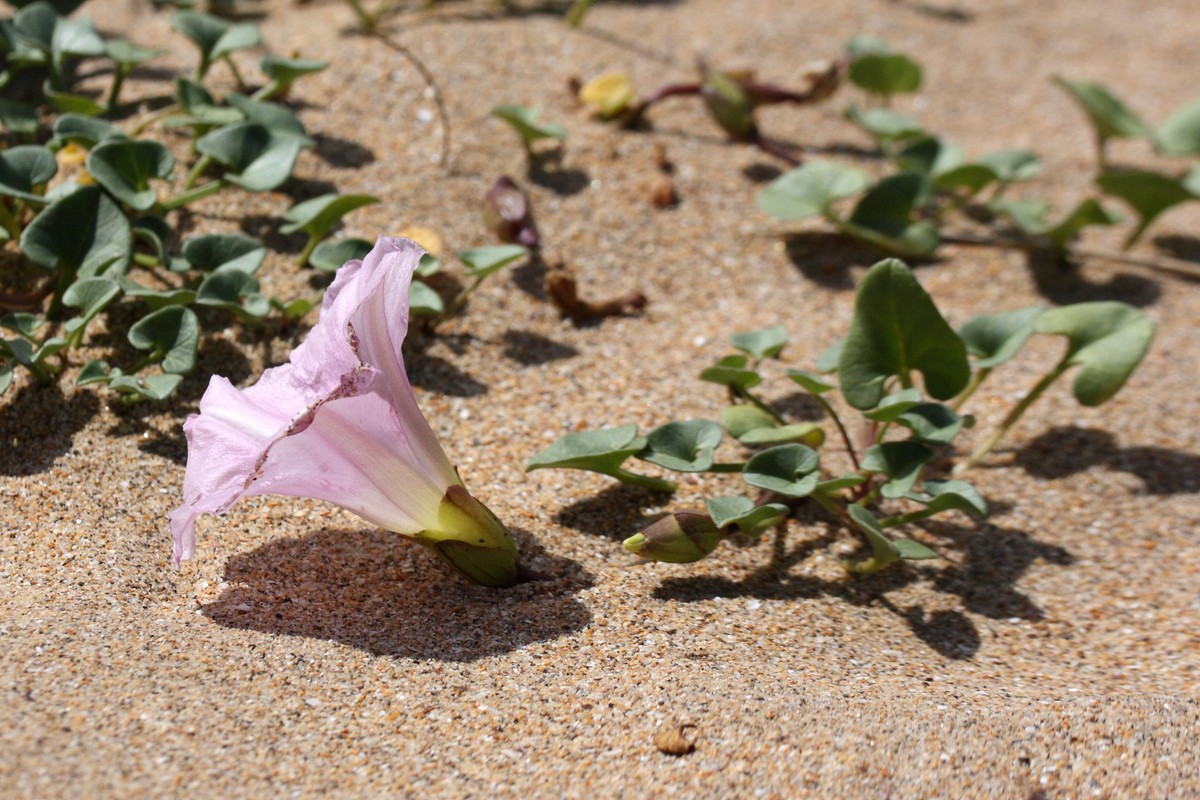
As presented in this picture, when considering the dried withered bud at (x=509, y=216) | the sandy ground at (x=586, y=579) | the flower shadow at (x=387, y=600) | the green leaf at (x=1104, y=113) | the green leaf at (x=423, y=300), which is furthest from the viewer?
the green leaf at (x=1104, y=113)

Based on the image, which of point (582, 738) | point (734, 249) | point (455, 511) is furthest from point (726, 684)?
point (734, 249)

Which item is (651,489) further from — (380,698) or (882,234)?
(882,234)

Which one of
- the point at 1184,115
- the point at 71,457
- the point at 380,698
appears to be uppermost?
the point at 1184,115

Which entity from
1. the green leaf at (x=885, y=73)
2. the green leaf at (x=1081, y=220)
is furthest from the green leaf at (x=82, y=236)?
the green leaf at (x=1081, y=220)

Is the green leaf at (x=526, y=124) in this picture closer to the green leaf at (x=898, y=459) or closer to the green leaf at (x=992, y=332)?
the green leaf at (x=992, y=332)

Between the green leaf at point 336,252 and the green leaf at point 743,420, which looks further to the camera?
the green leaf at point 336,252

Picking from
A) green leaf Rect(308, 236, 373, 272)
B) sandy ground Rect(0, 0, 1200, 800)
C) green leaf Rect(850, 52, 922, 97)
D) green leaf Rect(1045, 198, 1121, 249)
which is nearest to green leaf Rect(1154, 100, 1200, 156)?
sandy ground Rect(0, 0, 1200, 800)

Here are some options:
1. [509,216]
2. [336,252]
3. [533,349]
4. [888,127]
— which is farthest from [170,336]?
[888,127]
